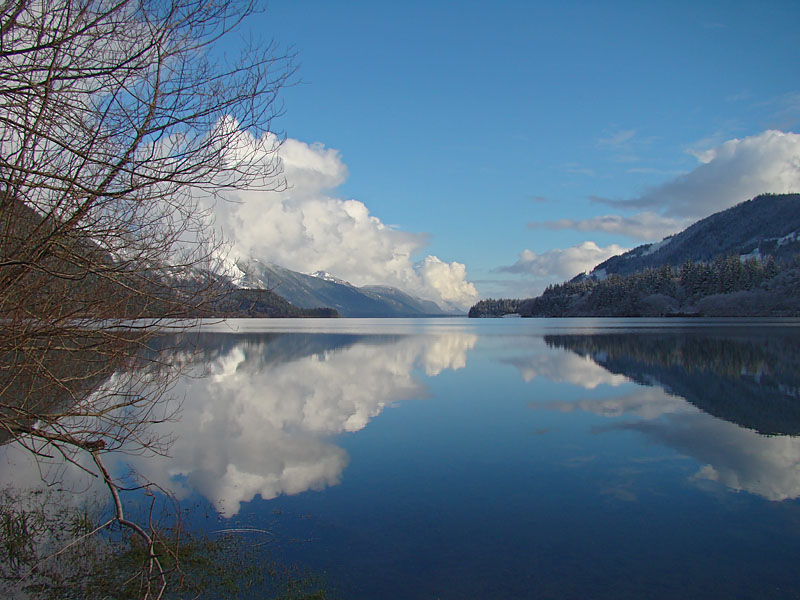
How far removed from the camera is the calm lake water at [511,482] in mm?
7398

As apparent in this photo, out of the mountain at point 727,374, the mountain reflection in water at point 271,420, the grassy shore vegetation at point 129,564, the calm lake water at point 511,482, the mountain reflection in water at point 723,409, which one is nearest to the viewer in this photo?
the grassy shore vegetation at point 129,564

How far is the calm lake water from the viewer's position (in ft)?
24.3

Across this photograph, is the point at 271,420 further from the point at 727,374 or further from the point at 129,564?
the point at 727,374

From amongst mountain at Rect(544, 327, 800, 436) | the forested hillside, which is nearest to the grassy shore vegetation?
mountain at Rect(544, 327, 800, 436)

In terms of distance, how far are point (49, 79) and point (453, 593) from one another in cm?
712

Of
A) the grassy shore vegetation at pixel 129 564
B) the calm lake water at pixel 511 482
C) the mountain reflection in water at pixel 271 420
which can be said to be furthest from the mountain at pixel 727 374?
the grassy shore vegetation at pixel 129 564

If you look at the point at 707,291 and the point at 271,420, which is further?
the point at 707,291

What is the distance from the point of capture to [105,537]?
862 cm

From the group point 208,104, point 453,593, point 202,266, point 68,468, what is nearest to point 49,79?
point 208,104

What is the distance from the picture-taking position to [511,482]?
36.9ft

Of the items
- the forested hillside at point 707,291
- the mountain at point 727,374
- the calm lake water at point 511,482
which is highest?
the forested hillside at point 707,291

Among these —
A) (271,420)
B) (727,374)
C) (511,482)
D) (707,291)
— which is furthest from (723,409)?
(707,291)

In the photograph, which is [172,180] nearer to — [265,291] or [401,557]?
[265,291]

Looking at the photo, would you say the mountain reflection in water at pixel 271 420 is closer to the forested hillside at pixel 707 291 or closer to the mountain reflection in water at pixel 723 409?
the mountain reflection in water at pixel 723 409
